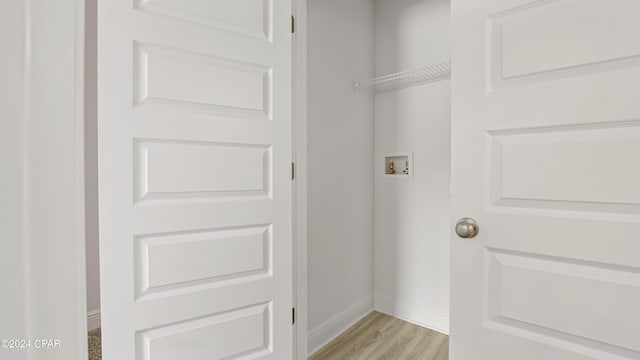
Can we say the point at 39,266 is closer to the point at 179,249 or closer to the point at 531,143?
the point at 179,249

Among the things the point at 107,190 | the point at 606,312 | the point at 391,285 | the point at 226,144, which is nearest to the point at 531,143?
the point at 606,312

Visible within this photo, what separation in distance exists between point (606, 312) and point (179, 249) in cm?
143

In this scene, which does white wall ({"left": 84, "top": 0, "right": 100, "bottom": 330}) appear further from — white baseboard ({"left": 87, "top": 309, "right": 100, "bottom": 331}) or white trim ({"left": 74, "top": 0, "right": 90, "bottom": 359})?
white trim ({"left": 74, "top": 0, "right": 90, "bottom": 359})

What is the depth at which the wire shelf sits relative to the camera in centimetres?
206

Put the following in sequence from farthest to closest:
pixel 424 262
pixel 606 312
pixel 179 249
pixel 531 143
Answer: pixel 424 262 < pixel 179 249 < pixel 531 143 < pixel 606 312

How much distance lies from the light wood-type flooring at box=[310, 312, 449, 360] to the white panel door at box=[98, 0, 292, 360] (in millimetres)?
729

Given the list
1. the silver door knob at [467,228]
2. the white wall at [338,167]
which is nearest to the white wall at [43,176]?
the silver door knob at [467,228]

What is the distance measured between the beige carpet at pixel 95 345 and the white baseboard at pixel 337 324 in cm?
124

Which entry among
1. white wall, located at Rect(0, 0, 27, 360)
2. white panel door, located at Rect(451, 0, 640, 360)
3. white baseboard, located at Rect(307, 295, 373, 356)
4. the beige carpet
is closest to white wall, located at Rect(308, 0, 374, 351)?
white baseboard, located at Rect(307, 295, 373, 356)

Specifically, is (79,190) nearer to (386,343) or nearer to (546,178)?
(546,178)

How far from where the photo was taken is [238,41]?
1.25 m

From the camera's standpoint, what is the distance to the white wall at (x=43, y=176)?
608 mm

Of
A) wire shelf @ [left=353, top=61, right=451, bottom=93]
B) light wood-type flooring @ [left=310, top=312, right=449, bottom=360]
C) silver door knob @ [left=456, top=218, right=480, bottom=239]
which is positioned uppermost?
wire shelf @ [left=353, top=61, right=451, bottom=93]

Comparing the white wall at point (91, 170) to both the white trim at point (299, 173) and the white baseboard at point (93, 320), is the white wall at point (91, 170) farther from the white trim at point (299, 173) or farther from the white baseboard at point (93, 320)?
the white trim at point (299, 173)
